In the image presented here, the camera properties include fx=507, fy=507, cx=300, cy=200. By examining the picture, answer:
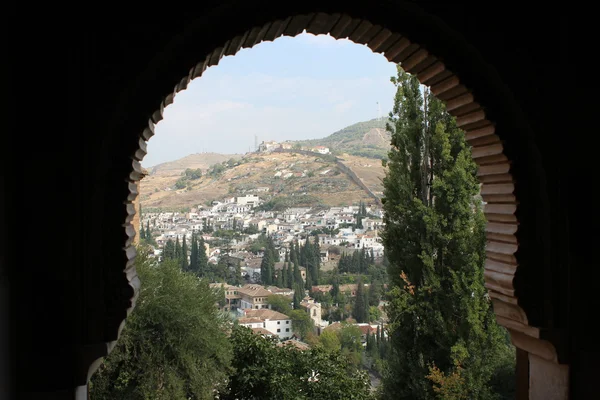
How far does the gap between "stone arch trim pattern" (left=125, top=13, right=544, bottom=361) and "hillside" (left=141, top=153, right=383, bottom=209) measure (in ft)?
90.5

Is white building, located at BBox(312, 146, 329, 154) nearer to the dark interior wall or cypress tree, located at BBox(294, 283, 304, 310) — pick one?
cypress tree, located at BBox(294, 283, 304, 310)

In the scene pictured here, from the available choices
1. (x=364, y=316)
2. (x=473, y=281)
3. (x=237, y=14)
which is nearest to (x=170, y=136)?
(x=364, y=316)

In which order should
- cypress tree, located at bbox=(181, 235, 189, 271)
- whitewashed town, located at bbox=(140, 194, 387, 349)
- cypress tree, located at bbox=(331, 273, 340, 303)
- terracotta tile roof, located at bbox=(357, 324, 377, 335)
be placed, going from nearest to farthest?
1. terracotta tile roof, located at bbox=(357, 324, 377, 335)
2. whitewashed town, located at bbox=(140, 194, 387, 349)
3. cypress tree, located at bbox=(181, 235, 189, 271)
4. cypress tree, located at bbox=(331, 273, 340, 303)

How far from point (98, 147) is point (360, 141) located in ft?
126

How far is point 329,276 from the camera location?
67.8 ft

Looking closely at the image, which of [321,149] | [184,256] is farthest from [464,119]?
[321,149]

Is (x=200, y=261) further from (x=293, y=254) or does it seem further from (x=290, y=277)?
(x=293, y=254)

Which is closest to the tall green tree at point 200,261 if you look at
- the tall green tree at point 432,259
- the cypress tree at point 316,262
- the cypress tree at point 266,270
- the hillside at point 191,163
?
the cypress tree at point 266,270

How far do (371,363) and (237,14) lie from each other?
45.9 feet

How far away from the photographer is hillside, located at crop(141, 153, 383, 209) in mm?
30786

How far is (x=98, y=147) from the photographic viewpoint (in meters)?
1.33

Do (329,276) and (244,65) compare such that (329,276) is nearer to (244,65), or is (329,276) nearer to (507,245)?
(507,245)

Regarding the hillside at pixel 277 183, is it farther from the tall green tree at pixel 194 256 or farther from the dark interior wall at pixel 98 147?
the dark interior wall at pixel 98 147

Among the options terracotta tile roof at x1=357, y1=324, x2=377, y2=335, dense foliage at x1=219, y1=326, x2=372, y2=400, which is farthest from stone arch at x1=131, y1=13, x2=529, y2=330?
terracotta tile roof at x1=357, y1=324, x2=377, y2=335
